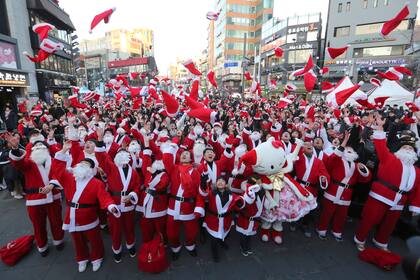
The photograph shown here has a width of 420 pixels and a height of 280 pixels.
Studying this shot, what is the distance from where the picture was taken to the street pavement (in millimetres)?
3018

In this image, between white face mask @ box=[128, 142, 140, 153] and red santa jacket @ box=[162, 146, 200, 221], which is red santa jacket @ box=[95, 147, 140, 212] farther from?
white face mask @ box=[128, 142, 140, 153]

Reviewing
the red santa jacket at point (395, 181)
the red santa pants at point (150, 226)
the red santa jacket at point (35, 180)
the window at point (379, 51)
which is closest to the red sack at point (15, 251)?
the red santa jacket at point (35, 180)

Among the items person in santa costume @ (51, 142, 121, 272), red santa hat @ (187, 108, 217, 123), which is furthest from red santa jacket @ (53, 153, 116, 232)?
red santa hat @ (187, 108, 217, 123)

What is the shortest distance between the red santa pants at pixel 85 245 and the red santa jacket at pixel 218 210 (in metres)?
1.47

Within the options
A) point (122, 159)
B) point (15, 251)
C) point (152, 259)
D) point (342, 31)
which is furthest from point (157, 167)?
point (342, 31)

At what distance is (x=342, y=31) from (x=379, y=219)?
33.8 metres

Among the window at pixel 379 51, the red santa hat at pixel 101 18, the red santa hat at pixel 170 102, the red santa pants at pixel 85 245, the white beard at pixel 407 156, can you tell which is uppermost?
the window at pixel 379 51

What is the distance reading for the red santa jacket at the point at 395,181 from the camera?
10.0ft

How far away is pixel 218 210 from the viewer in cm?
317

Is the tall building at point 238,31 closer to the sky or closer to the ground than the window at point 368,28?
closer to the sky

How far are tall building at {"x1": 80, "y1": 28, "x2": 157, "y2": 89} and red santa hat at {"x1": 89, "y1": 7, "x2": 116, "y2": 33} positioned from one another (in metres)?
43.4

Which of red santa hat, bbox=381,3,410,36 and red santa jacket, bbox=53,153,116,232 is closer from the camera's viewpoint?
red santa jacket, bbox=53,153,116,232

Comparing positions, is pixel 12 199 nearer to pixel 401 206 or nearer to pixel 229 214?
pixel 229 214

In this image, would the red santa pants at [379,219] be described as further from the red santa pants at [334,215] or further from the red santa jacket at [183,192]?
the red santa jacket at [183,192]
